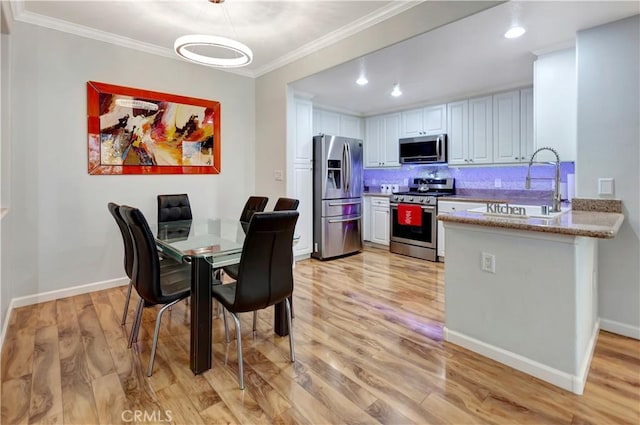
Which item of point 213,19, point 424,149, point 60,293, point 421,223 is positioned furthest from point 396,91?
point 60,293

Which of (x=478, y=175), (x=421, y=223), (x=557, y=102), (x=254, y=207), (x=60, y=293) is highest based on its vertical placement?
(x=557, y=102)

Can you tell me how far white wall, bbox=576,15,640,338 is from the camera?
243cm

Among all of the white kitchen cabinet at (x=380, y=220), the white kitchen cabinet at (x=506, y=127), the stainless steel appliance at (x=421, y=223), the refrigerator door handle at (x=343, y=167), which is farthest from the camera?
the white kitchen cabinet at (x=380, y=220)

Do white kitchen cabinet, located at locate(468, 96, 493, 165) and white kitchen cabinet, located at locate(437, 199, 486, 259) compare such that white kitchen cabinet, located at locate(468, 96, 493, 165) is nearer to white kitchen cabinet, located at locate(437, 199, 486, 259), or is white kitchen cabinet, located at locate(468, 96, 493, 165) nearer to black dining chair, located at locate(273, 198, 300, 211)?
white kitchen cabinet, located at locate(437, 199, 486, 259)

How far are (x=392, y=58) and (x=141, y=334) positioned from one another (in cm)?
332

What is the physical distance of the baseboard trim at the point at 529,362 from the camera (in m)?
1.81

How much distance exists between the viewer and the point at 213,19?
2.92 meters

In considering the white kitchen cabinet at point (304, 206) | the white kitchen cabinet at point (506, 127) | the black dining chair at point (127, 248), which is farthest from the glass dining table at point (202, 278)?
the white kitchen cabinet at point (506, 127)

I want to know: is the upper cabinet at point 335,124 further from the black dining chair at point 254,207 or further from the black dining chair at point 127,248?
the black dining chair at point 127,248

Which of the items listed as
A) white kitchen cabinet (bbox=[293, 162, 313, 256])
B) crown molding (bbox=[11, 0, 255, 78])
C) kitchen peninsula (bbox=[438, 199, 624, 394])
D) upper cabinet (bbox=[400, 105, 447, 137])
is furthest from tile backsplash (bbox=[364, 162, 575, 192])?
A: crown molding (bbox=[11, 0, 255, 78])

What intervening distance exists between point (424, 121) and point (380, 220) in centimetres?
170

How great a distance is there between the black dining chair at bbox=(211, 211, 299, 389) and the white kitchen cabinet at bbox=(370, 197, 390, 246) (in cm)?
356

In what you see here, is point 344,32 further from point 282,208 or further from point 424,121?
point 424,121

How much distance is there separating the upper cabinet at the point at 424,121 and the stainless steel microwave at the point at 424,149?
114 mm
